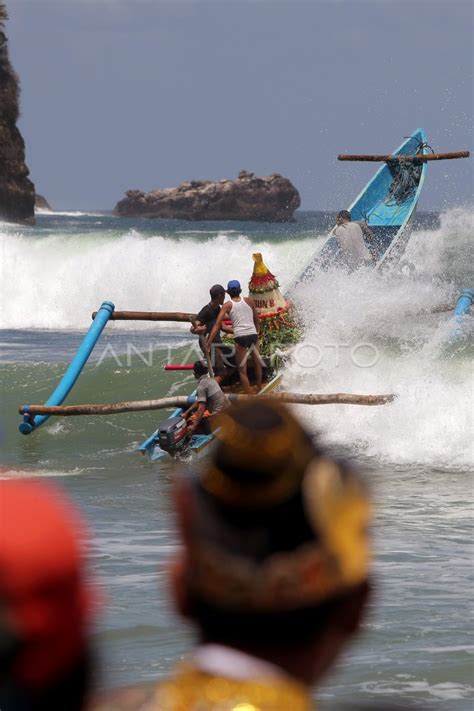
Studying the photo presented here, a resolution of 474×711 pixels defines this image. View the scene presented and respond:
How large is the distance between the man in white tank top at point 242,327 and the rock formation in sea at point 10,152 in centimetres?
4452

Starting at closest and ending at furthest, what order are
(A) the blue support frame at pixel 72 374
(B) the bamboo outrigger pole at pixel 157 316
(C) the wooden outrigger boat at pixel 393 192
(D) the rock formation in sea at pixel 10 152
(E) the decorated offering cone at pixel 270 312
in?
(A) the blue support frame at pixel 72 374, (B) the bamboo outrigger pole at pixel 157 316, (E) the decorated offering cone at pixel 270 312, (C) the wooden outrigger boat at pixel 393 192, (D) the rock formation in sea at pixel 10 152

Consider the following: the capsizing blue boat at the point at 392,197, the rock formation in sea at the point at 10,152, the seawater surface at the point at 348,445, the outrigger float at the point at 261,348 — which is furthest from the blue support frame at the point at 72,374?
the rock formation in sea at the point at 10,152

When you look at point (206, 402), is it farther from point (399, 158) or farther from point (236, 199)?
point (236, 199)

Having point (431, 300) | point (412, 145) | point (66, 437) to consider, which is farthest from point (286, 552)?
point (412, 145)

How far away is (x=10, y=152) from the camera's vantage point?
2148 inches

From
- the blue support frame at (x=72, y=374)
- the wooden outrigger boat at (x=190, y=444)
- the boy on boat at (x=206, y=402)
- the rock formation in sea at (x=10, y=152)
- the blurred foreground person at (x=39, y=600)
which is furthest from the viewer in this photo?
the rock formation in sea at (x=10, y=152)

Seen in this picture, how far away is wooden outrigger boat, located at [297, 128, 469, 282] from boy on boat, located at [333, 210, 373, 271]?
1056 millimetres

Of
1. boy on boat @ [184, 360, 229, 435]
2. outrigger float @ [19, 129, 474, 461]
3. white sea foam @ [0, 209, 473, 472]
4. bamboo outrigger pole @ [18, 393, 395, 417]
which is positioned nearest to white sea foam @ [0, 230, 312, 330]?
white sea foam @ [0, 209, 473, 472]

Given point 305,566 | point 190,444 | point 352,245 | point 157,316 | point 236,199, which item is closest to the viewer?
point 305,566

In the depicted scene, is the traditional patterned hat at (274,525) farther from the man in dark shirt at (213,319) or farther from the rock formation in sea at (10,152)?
the rock formation in sea at (10,152)

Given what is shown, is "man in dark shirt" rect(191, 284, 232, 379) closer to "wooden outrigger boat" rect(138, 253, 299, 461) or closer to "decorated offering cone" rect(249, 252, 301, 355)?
"wooden outrigger boat" rect(138, 253, 299, 461)

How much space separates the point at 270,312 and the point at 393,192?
6230mm

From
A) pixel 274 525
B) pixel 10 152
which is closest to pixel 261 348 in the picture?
pixel 274 525

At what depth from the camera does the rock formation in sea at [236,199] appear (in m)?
88.8
